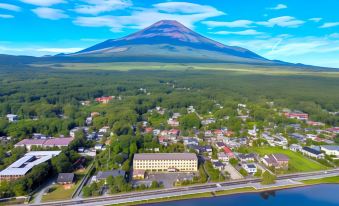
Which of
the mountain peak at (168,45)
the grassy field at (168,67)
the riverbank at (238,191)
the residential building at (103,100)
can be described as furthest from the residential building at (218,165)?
the mountain peak at (168,45)

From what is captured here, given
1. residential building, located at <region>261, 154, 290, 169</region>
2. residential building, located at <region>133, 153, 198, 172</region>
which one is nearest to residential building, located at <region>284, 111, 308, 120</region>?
residential building, located at <region>261, 154, 290, 169</region>

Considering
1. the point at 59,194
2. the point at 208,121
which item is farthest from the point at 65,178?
the point at 208,121

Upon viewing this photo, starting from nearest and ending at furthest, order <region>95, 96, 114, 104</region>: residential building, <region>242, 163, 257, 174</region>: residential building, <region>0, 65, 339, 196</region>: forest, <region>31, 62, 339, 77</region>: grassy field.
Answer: <region>242, 163, 257, 174</region>: residential building, <region>0, 65, 339, 196</region>: forest, <region>95, 96, 114, 104</region>: residential building, <region>31, 62, 339, 77</region>: grassy field

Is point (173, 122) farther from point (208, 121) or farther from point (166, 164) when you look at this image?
point (166, 164)

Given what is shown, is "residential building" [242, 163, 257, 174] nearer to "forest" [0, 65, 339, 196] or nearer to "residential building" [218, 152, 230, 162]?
"residential building" [218, 152, 230, 162]

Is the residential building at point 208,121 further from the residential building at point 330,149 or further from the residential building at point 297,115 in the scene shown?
the residential building at point 330,149

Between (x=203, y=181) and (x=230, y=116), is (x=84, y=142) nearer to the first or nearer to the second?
(x=203, y=181)
